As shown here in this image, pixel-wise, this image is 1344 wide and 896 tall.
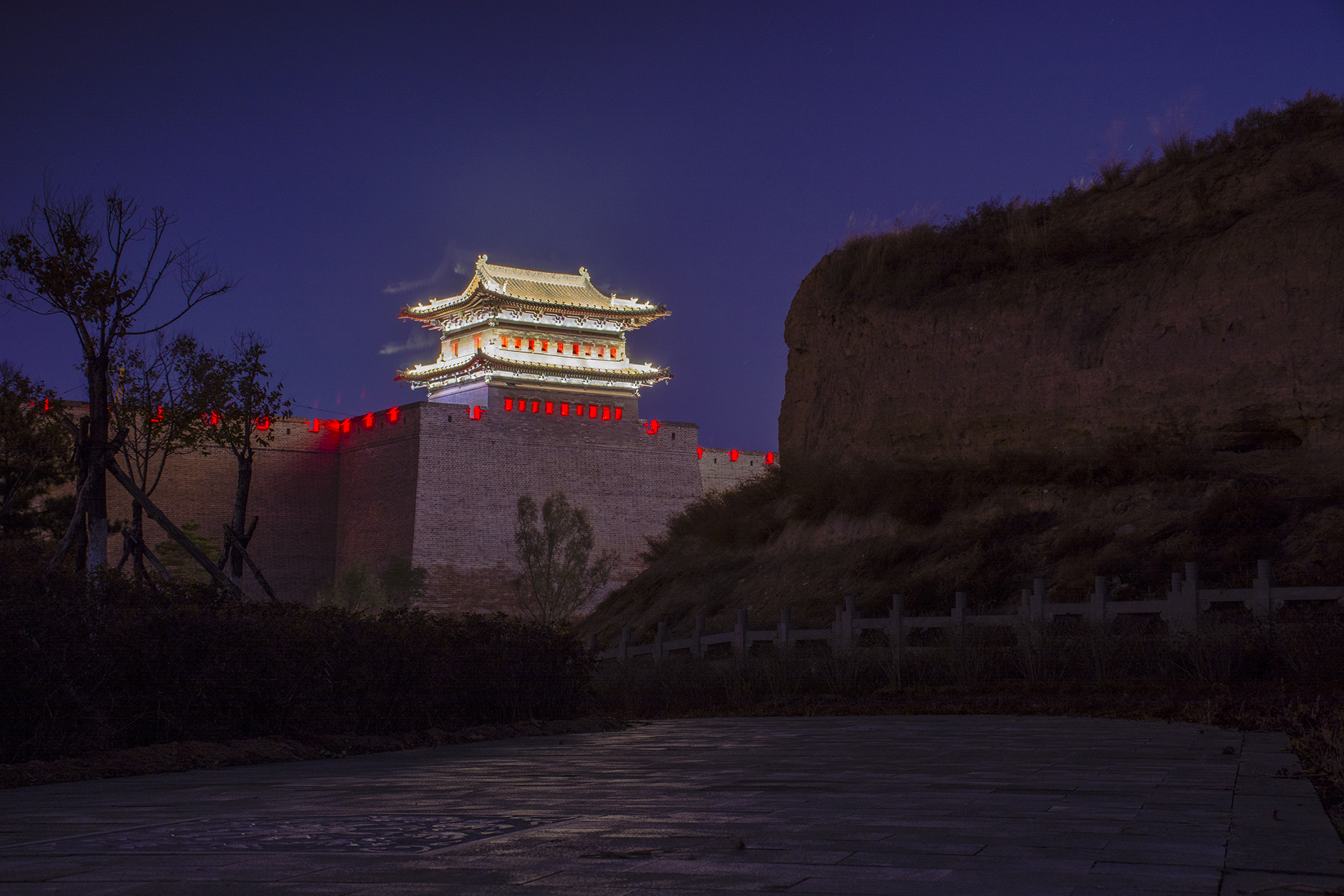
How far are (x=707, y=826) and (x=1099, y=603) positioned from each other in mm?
9750

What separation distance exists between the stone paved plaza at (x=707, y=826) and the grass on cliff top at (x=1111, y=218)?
13.9 meters

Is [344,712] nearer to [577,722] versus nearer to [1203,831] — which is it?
[577,722]

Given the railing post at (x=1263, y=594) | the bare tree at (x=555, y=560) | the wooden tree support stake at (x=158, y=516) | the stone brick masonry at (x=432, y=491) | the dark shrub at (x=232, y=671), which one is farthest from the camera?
the stone brick masonry at (x=432, y=491)

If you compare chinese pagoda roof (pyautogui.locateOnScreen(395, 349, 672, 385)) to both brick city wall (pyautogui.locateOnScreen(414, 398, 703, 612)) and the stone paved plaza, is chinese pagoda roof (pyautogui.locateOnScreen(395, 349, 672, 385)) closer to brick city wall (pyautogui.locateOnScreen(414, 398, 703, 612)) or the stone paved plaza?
brick city wall (pyautogui.locateOnScreen(414, 398, 703, 612))

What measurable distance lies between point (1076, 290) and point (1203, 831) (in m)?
17.2

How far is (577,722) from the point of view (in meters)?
9.27

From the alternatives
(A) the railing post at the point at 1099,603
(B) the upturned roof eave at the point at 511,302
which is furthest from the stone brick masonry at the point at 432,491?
(A) the railing post at the point at 1099,603

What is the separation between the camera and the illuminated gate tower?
183 feet

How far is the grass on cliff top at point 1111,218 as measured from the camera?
18.4m

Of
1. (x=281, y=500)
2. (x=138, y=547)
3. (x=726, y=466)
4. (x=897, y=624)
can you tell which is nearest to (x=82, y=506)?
(x=138, y=547)

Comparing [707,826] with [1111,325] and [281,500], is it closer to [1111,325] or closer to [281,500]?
[1111,325]

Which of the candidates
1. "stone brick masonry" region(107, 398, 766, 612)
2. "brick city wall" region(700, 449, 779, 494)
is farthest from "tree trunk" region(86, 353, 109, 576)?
"brick city wall" region(700, 449, 779, 494)

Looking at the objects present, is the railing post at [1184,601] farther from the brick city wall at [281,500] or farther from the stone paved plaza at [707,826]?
the brick city wall at [281,500]

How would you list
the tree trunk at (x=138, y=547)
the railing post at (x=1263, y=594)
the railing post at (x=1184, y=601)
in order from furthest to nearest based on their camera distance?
the railing post at (x=1184, y=601) → the railing post at (x=1263, y=594) → the tree trunk at (x=138, y=547)
